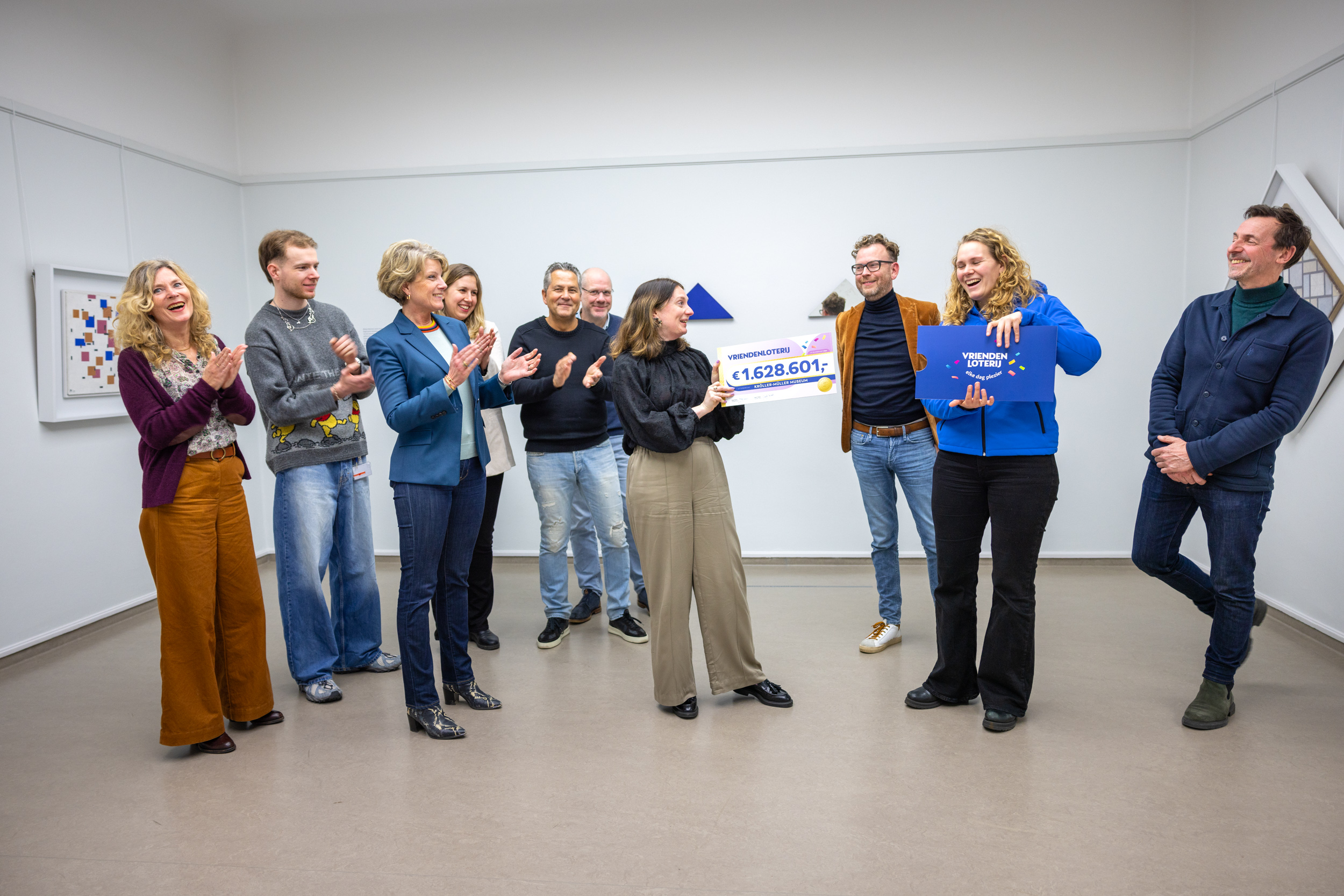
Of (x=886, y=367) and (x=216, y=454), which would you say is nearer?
(x=216, y=454)

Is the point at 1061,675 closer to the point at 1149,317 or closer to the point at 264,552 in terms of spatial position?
the point at 1149,317

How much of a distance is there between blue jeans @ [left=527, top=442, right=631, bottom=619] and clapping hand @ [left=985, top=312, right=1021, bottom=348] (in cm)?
197

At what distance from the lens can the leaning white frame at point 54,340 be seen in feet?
13.6

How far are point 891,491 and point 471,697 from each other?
199 centimetres

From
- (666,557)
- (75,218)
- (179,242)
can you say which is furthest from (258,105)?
(666,557)

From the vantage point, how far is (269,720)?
3223 mm

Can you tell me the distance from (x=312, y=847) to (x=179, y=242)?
4113 millimetres

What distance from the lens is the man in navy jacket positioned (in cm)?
282

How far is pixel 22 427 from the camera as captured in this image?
4105 mm

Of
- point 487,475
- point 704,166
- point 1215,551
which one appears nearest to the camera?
point 1215,551

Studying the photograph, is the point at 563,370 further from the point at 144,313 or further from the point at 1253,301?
the point at 1253,301

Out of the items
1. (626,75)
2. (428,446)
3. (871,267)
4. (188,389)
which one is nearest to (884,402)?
(871,267)

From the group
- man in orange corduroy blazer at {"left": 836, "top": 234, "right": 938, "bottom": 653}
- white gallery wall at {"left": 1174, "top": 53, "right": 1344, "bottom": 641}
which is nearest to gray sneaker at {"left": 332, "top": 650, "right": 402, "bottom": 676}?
man in orange corduroy blazer at {"left": 836, "top": 234, "right": 938, "bottom": 653}

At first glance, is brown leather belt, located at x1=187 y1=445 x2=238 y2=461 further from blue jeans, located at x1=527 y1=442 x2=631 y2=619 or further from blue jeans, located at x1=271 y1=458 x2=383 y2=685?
blue jeans, located at x1=527 y1=442 x2=631 y2=619
